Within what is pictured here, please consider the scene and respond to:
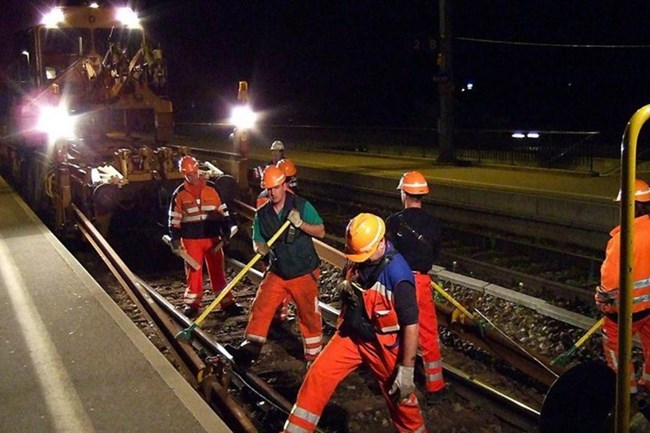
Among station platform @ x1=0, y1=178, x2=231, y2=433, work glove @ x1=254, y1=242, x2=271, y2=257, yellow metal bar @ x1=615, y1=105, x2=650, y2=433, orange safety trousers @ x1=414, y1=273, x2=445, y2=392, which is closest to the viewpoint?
yellow metal bar @ x1=615, y1=105, x2=650, y2=433

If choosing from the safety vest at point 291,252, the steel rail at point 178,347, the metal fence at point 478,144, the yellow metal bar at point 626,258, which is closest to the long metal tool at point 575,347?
the safety vest at point 291,252

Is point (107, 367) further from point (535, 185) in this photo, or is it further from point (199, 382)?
point (535, 185)

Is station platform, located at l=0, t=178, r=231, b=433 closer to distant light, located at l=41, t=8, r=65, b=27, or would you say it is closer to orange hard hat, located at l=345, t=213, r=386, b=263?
orange hard hat, located at l=345, t=213, r=386, b=263

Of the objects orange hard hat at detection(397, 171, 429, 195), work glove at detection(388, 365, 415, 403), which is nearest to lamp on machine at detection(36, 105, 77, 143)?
orange hard hat at detection(397, 171, 429, 195)

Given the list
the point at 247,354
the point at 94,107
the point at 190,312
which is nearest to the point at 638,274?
the point at 247,354

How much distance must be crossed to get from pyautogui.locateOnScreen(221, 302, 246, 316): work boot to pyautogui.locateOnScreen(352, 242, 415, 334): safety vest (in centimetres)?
438

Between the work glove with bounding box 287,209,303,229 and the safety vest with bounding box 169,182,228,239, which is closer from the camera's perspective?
the work glove with bounding box 287,209,303,229

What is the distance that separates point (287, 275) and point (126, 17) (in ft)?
30.8

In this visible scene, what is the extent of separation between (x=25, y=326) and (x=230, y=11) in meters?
53.0

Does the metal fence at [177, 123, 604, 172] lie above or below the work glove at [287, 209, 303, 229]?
above

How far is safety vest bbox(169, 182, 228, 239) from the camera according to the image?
866cm

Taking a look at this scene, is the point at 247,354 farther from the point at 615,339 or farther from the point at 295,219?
the point at 615,339

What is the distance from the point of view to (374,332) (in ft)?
15.7

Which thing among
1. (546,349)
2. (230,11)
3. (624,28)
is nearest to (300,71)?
(230,11)
